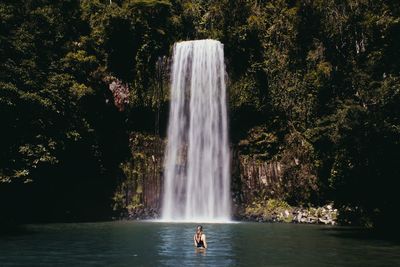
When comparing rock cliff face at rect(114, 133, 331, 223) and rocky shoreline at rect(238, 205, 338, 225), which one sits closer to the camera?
rocky shoreline at rect(238, 205, 338, 225)

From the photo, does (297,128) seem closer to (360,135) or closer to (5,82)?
(360,135)

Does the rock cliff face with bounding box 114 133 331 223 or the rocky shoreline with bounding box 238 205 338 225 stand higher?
the rock cliff face with bounding box 114 133 331 223

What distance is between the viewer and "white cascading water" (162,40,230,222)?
126ft

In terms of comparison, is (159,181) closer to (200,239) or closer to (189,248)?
(189,248)

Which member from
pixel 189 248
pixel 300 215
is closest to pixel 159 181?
pixel 300 215

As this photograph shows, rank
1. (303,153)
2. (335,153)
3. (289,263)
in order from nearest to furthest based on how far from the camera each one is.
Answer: (289,263), (335,153), (303,153)

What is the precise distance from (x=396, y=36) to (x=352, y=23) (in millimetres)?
9987

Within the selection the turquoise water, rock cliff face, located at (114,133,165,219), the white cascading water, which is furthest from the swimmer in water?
rock cliff face, located at (114,133,165,219)

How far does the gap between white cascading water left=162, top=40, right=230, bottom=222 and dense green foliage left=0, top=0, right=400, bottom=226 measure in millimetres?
1155

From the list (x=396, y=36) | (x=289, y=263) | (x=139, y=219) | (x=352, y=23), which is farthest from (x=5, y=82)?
(x=352, y=23)

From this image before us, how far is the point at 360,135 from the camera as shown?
24188 millimetres

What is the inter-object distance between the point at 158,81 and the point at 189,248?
23.4 meters

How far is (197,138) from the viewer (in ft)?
131

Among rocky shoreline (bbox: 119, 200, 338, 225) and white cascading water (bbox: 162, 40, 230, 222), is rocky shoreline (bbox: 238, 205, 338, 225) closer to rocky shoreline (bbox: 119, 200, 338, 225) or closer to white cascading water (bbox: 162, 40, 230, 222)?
rocky shoreline (bbox: 119, 200, 338, 225)
